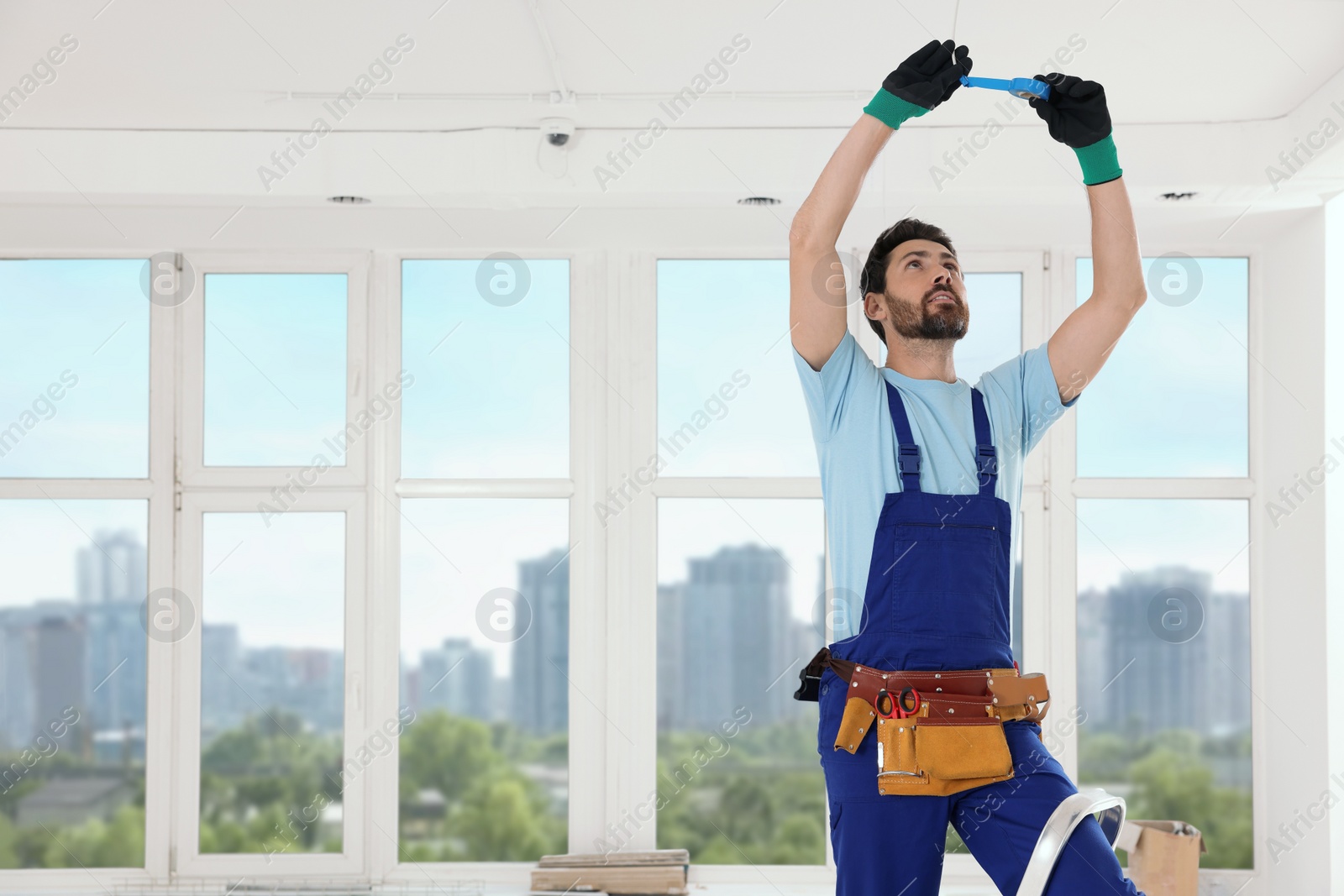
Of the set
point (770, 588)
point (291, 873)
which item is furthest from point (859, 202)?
point (291, 873)

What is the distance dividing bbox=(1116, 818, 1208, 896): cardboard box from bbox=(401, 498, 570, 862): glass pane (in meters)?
1.84

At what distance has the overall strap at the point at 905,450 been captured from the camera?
1.81m

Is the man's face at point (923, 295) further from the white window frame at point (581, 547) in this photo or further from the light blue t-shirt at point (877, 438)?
the white window frame at point (581, 547)

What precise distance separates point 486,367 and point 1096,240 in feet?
8.14

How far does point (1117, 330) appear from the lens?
1.93 meters

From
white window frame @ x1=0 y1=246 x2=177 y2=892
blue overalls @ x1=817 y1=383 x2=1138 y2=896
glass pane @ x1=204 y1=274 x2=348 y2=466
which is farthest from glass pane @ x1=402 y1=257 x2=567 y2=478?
blue overalls @ x1=817 y1=383 x2=1138 y2=896

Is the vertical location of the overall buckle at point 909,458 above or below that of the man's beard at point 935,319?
below

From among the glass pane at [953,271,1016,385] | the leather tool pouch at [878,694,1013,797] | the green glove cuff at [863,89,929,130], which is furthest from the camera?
the glass pane at [953,271,1016,385]

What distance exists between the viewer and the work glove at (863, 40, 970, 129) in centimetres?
179

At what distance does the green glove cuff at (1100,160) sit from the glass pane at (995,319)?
2.10m

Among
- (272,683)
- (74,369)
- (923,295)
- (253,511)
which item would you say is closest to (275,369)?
(253,511)

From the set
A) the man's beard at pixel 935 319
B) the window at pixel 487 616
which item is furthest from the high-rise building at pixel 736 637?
the man's beard at pixel 935 319

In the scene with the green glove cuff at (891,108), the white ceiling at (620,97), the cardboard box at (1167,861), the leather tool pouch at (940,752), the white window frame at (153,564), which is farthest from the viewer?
the white window frame at (153,564)

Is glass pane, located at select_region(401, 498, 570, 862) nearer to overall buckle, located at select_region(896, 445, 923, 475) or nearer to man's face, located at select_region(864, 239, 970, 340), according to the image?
man's face, located at select_region(864, 239, 970, 340)
